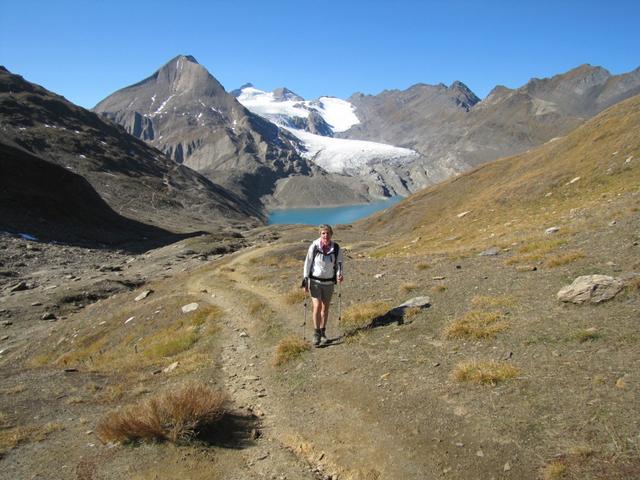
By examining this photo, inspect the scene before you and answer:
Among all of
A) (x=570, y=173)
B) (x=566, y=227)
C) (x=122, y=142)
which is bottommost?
(x=566, y=227)

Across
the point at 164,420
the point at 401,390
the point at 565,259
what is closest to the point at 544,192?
the point at 565,259

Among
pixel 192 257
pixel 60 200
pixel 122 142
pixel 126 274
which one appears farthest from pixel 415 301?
pixel 122 142

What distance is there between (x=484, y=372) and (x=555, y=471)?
278 cm

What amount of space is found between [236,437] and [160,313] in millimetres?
17353

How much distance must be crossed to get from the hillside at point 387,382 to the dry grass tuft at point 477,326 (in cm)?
4

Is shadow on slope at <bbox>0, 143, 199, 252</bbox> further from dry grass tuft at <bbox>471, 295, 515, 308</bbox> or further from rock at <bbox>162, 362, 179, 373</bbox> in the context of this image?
dry grass tuft at <bbox>471, 295, 515, 308</bbox>

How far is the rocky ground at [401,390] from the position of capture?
705 centimetres

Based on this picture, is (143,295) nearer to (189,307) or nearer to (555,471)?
(189,307)

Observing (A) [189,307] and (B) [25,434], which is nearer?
(B) [25,434]

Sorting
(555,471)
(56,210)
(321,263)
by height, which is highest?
(56,210)

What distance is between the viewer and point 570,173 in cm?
4100

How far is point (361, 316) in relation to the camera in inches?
578

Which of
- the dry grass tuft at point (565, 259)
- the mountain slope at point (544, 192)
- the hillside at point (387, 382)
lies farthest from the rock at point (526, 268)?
the mountain slope at point (544, 192)

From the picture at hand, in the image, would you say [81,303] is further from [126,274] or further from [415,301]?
[415,301]
